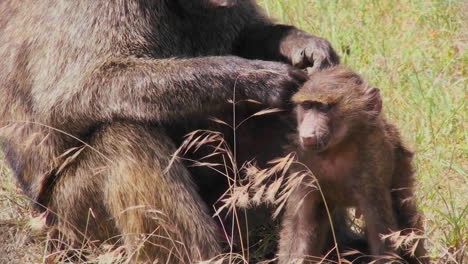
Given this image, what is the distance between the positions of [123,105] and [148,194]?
0.39m

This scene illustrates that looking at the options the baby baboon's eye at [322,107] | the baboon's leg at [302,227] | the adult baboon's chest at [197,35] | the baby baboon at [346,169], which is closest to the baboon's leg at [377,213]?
the baby baboon at [346,169]

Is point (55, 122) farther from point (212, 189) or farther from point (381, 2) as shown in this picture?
point (381, 2)

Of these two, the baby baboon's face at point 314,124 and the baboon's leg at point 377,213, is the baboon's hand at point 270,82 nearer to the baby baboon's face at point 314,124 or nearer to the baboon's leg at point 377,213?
the baby baboon's face at point 314,124

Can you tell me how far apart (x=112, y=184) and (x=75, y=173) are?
24 centimetres

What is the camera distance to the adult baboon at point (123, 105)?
4.19m

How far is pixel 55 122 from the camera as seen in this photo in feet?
14.3

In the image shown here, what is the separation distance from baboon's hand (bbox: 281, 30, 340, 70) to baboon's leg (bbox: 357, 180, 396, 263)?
0.68m

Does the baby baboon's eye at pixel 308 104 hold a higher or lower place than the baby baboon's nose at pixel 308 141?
higher

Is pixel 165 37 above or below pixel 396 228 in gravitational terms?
above

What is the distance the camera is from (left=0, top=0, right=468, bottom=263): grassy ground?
464 centimetres

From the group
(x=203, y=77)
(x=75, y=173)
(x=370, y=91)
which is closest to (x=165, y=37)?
(x=203, y=77)

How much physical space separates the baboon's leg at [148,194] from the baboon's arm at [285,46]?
710mm

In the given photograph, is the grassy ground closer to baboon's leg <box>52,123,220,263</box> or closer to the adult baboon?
the adult baboon

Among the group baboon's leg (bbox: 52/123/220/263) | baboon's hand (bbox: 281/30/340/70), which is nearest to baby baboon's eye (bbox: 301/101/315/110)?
baboon's hand (bbox: 281/30/340/70)
